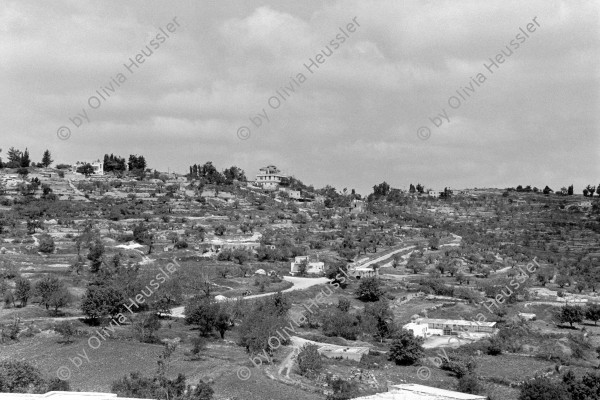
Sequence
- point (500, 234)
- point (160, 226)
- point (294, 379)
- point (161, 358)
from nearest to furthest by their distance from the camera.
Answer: point (294, 379) < point (161, 358) < point (160, 226) < point (500, 234)

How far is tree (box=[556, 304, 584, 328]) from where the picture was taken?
1918 inches

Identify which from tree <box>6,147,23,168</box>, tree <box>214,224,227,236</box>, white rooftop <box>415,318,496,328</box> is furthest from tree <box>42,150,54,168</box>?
white rooftop <box>415,318,496,328</box>

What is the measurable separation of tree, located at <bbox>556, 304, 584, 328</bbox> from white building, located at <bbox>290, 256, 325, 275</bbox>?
23601 millimetres

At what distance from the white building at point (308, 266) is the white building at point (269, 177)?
48.8 metres

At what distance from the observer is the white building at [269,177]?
11716cm

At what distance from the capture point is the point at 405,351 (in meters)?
35.3

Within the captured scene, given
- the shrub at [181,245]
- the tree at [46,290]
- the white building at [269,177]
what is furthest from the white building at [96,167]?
the tree at [46,290]

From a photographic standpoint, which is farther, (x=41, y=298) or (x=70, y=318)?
(x=41, y=298)

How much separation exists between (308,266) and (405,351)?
1190 inches

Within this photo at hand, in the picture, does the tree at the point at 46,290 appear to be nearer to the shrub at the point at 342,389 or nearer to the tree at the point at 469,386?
the shrub at the point at 342,389

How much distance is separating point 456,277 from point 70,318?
38.9 meters

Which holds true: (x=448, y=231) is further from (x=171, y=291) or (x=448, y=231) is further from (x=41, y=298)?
(x=41, y=298)

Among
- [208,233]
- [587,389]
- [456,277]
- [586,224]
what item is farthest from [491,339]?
[586,224]

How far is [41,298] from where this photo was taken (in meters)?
45.7
